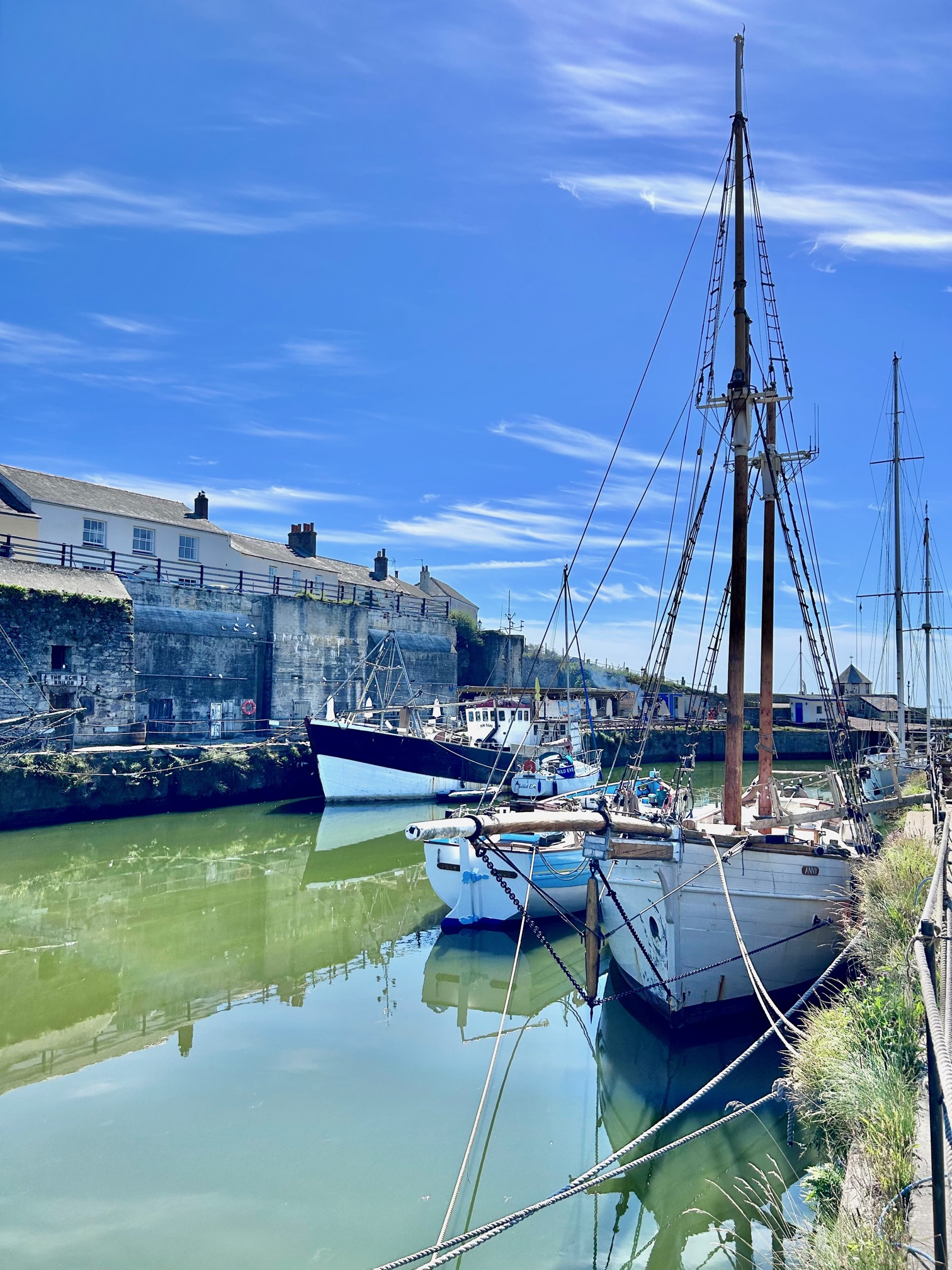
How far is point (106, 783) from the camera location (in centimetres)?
2175

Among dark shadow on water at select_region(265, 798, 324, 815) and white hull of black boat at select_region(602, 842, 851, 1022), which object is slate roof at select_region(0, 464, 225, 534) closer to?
dark shadow on water at select_region(265, 798, 324, 815)

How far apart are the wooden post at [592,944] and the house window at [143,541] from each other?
26.7 m

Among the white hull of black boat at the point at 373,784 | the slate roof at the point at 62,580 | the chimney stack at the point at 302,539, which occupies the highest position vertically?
the chimney stack at the point at 302,539

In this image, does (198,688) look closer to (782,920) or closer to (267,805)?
(267,805)

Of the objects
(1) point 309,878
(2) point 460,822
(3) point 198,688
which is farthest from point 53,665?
(2) point 460,822

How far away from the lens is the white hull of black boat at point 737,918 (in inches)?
345

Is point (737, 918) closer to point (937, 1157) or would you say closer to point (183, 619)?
point (937, 1157)

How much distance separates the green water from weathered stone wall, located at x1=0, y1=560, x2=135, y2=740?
10.1 m

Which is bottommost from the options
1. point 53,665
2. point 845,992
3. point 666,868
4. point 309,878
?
point 309,878

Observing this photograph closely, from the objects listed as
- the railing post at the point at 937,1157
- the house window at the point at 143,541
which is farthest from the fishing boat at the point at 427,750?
the railing post at the point at 937,1157

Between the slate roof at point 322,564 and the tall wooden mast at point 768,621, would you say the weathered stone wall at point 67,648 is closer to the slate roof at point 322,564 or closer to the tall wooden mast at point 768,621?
the slate roof at point 322,564

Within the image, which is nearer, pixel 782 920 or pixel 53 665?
pixel 782 920

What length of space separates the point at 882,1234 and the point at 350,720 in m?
25.1

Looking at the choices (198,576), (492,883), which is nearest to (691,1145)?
(492,883)
